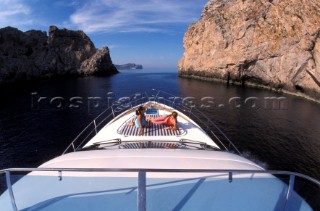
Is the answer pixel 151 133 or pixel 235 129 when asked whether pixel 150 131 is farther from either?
pixel 235 129

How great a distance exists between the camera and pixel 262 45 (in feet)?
189

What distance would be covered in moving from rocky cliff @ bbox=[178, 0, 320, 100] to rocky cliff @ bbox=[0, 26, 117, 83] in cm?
4521

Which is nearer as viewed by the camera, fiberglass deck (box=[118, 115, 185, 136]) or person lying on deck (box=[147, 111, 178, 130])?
fiberglass deck (box=[118, 115, 185, 136])

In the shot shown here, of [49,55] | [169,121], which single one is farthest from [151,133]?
[49,55]

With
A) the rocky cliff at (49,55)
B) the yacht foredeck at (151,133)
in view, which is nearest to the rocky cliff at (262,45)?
the yacht foredeck at (151,133)

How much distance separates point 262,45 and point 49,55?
79.7 metres

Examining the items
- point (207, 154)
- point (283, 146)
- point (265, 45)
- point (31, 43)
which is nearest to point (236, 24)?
point (265, 45)

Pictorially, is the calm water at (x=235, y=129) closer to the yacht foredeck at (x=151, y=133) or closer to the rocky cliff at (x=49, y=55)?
the yacht foredeck at (x=151, y=133)

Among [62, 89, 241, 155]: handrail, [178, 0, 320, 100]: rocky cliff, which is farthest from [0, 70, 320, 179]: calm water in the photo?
[178, 0, 320, 100]: rocky cliff

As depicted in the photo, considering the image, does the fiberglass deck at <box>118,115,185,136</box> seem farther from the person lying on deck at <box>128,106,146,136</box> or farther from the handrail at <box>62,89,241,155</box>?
the handrail at <box>62,89,241,155</box>

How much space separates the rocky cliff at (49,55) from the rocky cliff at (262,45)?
1780 inches

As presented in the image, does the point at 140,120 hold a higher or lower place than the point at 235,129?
higher

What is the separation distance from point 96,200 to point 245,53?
6377 cm

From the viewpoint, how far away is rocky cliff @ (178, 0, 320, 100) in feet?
149
